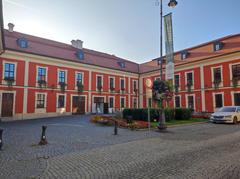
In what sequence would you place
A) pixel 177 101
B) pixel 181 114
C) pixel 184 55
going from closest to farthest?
pixel 181 114
pixel 177 101
pixel 184 55

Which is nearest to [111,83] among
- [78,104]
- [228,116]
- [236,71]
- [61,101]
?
[78,104]

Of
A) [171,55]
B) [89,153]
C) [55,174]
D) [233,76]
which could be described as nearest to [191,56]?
[233,76]

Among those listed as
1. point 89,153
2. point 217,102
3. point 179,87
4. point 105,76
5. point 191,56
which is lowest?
point 89,153

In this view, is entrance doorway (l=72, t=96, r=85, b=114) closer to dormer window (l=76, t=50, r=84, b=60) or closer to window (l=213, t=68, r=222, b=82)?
dormer window (l=76, t=50, r=84, b=60)

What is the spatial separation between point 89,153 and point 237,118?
1587 cm

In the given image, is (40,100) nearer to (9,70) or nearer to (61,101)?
(61,101)

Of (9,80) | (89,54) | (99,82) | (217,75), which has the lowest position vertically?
(9,80)

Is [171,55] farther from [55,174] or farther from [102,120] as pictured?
[55,174]

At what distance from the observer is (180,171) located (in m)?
4.85

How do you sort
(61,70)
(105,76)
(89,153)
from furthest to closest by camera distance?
(105,76) → (61,70) → (89,153)

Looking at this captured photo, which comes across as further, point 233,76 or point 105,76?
point 105,76

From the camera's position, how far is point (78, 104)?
95.7 ft

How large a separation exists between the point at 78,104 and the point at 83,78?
440 cm

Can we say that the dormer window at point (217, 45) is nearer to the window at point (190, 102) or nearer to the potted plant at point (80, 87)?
the window at point (190, 102)
